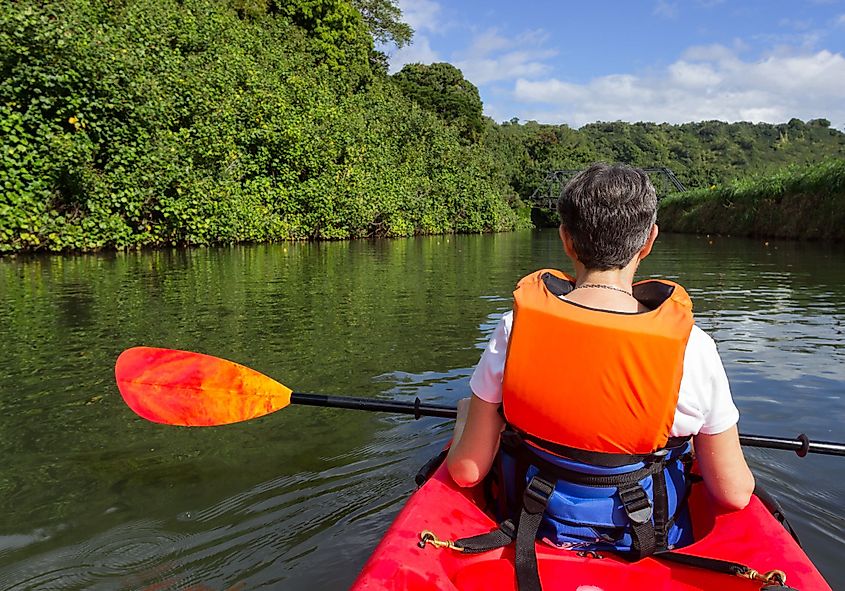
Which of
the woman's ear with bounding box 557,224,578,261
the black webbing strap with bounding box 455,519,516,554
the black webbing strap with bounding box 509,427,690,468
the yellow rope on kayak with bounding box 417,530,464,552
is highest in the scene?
the woman's ear with bounding box 557,224,578,261

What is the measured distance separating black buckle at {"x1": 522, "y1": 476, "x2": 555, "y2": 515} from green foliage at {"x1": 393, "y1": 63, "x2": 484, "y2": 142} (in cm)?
4499

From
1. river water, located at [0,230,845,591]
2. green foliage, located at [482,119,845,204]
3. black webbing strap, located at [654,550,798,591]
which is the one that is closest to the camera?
black webbing strap, located at [654,550,798,591]

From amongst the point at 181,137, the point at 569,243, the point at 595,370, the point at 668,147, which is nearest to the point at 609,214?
the point at 569,243

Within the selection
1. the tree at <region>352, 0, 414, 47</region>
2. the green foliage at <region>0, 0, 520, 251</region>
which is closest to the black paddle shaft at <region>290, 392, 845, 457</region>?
the green foliage at <region>0, 0, 520, 251</region>

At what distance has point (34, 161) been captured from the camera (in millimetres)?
12430

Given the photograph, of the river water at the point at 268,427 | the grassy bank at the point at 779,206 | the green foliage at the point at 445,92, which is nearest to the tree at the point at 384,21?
the green foliage at the point at 445,92

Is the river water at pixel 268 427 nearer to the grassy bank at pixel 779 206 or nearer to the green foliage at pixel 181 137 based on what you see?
the green foliage at pixel 181 137

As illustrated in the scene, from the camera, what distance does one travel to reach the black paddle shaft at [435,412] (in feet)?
8.24

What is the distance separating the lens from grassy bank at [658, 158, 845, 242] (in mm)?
18906

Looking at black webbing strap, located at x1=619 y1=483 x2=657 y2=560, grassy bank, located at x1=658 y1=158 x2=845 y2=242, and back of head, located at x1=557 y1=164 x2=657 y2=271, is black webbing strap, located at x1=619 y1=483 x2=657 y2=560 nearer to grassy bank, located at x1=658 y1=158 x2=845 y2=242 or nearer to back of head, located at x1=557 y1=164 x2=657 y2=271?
back of head, located at x1=557 y1=164 x2=657 y2=271

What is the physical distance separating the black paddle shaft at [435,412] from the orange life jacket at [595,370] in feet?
2.97

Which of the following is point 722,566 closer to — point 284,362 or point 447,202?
point 284,362

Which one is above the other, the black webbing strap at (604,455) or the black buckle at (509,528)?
the black webbing strap at (604,455)

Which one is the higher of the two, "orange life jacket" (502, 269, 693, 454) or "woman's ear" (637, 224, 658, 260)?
"woman's ear" (637, 224, 658, 260)
